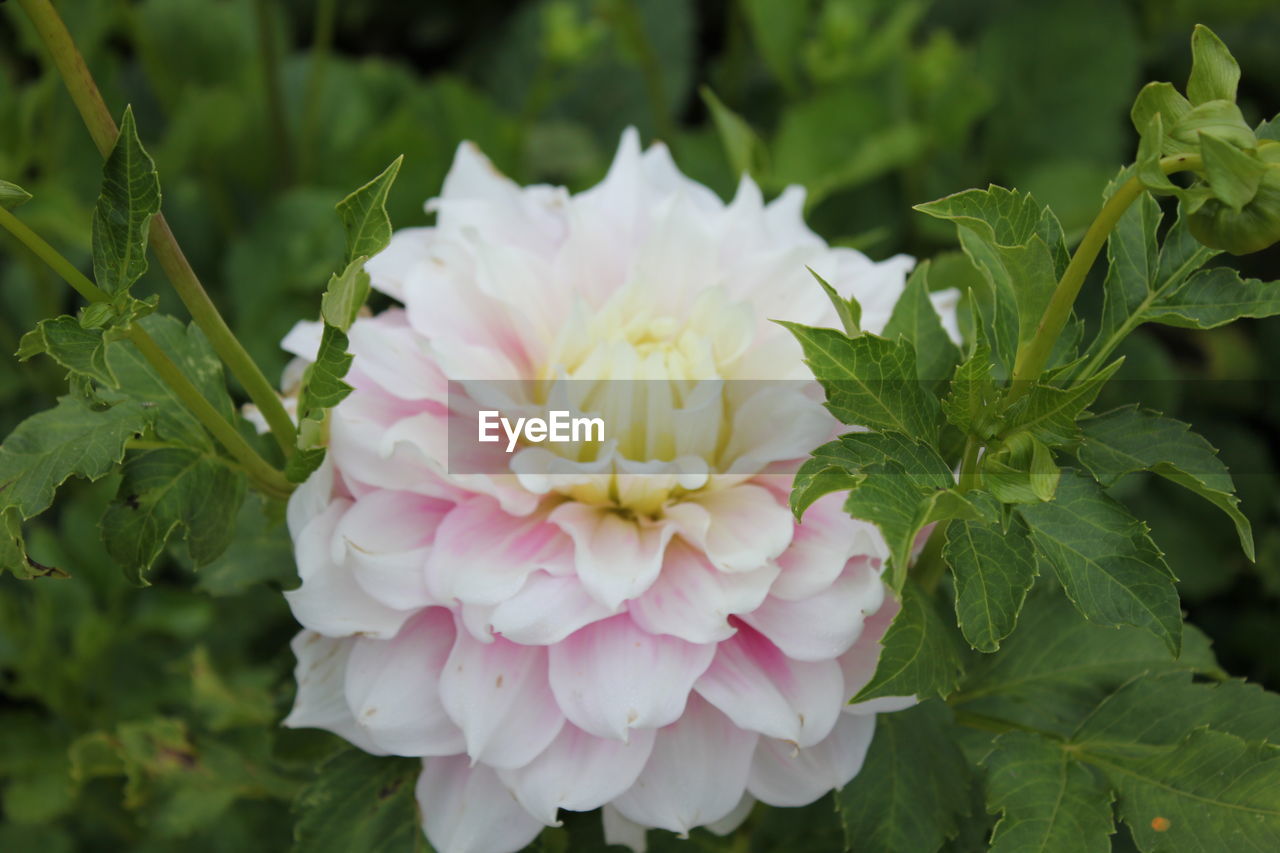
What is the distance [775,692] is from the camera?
553 millimetres

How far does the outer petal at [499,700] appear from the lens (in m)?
0.54

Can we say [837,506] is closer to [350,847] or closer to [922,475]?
[922,475]

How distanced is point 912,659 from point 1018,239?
18cm

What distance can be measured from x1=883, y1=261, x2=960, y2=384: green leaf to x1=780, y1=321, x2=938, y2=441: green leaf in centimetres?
8

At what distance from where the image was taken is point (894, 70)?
1368mm

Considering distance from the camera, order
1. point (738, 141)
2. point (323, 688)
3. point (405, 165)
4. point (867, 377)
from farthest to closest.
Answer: point (405, 165), point (738, 141), point (323, 688), point (867, 377)

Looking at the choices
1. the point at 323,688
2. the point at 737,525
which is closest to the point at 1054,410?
the point at 737,525

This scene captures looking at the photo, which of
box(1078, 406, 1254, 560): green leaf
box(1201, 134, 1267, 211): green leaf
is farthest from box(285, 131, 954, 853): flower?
box(1201, 134, 1267, 211): green leaf

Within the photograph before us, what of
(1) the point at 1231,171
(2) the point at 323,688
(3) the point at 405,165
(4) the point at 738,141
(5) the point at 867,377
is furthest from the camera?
(3) the point at 405,165

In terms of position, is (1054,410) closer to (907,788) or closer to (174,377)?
(907,788)

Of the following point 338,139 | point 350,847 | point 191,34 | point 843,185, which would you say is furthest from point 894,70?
point 350,847

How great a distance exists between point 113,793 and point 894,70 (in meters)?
1.10

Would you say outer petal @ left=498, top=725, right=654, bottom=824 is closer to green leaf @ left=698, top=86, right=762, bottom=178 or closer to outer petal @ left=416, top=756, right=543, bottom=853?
outer petal @ left=416, top=756, right=543, bottom=853

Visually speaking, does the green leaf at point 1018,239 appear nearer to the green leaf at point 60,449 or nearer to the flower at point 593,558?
the flower at point 593,558
